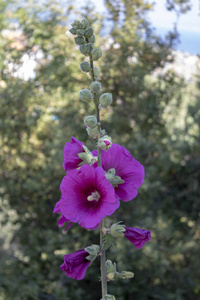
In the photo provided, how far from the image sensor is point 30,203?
3949mm

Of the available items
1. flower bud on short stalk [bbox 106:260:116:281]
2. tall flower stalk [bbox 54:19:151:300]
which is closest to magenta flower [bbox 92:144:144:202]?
tall flower stalk [bbox 54:19:151:300]

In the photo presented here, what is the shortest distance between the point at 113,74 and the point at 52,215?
1.68m

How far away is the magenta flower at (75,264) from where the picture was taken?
104cm

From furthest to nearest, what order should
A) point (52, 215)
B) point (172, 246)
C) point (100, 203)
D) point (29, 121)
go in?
point (172, 246), point (52, 215), point (29, 121), point (100, 203)

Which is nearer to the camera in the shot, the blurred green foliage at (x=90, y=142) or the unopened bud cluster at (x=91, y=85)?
the unopened bud cluster at (x=91, y=85)

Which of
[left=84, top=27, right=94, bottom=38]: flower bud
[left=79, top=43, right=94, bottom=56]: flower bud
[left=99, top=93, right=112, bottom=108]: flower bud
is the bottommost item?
[left=99, top=93, right=112, bottom=108]: flower bud

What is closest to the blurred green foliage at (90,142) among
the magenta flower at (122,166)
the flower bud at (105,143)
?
the magenta flower at (122,166)

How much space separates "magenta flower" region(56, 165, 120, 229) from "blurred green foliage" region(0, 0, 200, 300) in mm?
2355

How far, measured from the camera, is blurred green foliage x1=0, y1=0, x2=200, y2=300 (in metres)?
A: 3.63

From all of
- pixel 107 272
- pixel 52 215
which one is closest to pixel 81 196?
pixel 107 272

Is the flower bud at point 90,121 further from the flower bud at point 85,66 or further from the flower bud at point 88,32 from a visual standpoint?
the flower bud at point 88,32

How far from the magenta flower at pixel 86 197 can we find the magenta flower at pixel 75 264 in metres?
0.10

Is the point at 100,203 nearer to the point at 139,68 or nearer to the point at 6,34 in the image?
the point at 139,68

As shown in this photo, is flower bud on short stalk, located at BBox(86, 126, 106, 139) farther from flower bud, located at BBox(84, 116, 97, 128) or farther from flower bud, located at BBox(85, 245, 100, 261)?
flower bud, located at BBox(85, 245, 100, 261)
